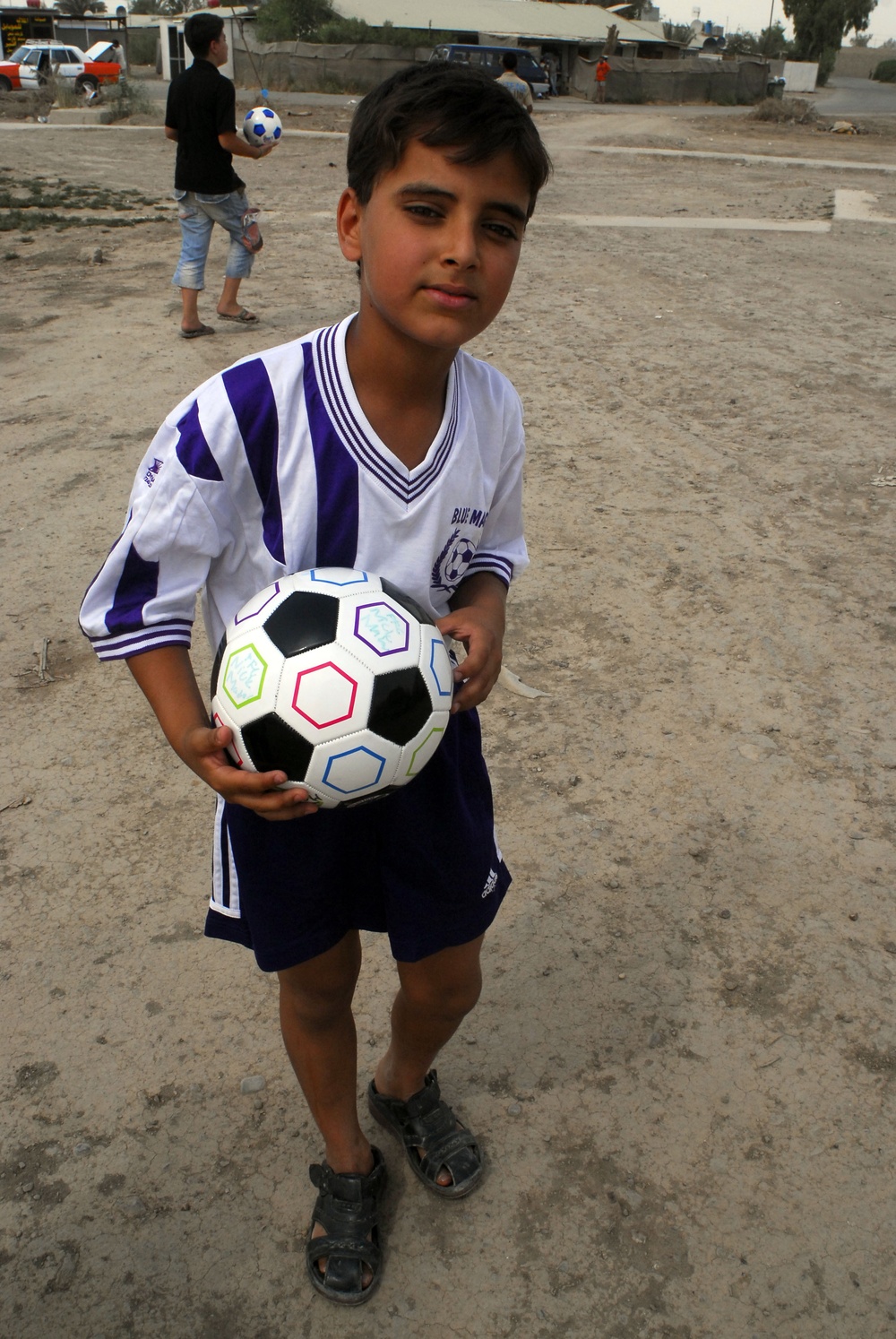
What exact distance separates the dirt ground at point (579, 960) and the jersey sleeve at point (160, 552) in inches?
42.8

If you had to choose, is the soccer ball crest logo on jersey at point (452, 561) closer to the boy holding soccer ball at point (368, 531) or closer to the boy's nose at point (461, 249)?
the boy holding soccer ball at point (368, 531)

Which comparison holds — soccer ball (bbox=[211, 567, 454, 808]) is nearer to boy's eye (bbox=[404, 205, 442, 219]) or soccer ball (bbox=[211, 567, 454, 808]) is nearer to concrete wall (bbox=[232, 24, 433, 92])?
boy's eye (bbox=[404, 205, 442, 219])

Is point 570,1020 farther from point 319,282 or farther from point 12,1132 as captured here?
point 319,282

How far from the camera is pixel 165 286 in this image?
7590 mm

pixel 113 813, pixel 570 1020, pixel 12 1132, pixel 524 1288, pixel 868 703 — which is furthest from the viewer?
pixel 868 703

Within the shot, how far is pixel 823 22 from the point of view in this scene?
2005 inches

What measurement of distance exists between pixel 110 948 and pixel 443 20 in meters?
47.5

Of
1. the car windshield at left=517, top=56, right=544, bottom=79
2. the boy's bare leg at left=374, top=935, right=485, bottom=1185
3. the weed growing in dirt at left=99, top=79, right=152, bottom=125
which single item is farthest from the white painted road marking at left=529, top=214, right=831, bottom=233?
the car windshield at left=517, top=56, right=544, bottom=79

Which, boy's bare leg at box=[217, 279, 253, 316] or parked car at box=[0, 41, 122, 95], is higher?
parked car at box=[0, 41, 122, 95]

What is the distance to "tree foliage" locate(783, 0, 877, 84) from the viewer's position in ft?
166

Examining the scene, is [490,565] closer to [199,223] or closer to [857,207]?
[199,223]

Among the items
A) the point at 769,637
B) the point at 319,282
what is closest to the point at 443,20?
the point at 319,282

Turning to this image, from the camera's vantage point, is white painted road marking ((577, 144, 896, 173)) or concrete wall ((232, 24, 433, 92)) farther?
concrete wall ((232, 24, 433, 92))

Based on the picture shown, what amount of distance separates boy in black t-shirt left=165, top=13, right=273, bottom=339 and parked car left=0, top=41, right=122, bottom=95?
23614mm
